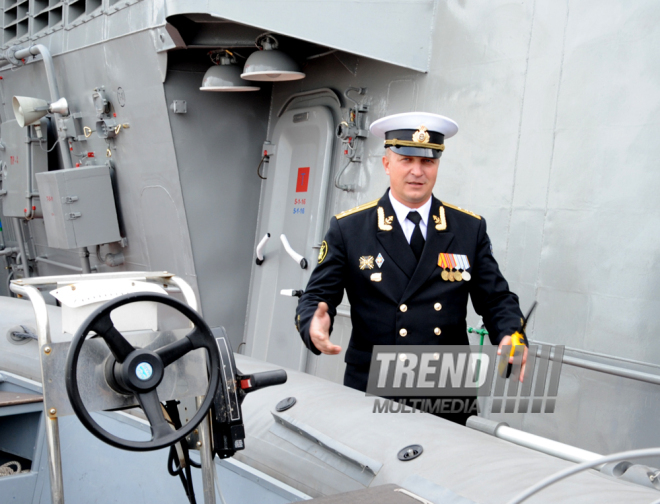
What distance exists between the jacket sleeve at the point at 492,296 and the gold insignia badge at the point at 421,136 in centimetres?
35

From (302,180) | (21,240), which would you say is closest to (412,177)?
(302,180)

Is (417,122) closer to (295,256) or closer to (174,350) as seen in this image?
(174,350)

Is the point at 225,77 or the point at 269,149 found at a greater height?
the point at 225,77

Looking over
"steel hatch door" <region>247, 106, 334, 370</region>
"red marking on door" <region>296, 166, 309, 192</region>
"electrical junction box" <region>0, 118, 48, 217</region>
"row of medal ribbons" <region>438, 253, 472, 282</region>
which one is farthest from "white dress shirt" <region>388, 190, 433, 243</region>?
"electrical junction box" <region>0, 118, 48, 217</region>

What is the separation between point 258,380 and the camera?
5.39 ft

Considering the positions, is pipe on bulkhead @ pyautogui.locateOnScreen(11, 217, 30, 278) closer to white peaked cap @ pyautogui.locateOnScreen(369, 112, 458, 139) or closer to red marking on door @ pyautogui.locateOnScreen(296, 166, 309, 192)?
red marking on door @ pyautogui.locateOnScreen(296, 166, 309, 192)

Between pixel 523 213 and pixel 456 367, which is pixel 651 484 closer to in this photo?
pixel 456 367

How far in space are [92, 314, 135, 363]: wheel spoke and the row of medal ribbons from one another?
108 centimetres

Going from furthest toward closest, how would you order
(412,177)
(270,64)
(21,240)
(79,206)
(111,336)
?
(21,240)
(79,206)
(270,64)
(412,177)
(111,336)

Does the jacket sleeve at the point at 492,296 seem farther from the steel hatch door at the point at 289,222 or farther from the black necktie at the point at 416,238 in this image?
the steel hatch door at the point at 289,222

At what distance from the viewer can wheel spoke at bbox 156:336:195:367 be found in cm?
A: 150

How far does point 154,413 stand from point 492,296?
3.78 feet

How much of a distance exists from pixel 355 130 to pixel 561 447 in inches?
95.8

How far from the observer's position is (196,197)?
170 inches
